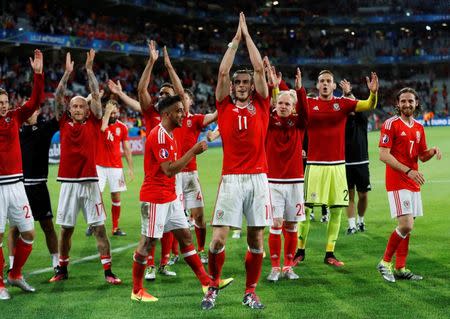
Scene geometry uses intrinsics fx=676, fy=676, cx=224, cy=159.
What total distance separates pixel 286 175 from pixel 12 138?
326 cm

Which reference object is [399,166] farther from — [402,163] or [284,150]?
[284,150]

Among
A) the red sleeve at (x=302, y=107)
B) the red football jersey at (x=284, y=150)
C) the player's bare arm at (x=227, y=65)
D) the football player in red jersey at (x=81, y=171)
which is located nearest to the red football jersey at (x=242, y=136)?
the player's bare arm at (x=227, y=65)

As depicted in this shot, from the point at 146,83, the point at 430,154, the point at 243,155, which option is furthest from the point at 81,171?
the point at 430,154

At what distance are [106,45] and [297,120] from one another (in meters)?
37.3

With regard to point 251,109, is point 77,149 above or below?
below

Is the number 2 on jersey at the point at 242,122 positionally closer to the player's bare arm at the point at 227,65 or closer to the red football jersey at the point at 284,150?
the player's bare arm at the point at 227,65

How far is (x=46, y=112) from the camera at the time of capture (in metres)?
33.6

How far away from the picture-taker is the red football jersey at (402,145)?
789 centimetres

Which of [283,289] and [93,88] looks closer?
[283,289]

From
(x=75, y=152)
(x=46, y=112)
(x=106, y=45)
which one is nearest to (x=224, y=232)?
(x=75, y=152)

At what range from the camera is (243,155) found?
22.2 ft

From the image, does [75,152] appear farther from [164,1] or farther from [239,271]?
[164,1]

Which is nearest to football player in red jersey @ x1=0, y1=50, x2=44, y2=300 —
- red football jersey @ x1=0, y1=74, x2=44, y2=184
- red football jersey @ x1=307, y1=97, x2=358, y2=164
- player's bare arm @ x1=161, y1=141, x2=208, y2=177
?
red football jersey @ x1=0, y1=74, x2=44, y2=184

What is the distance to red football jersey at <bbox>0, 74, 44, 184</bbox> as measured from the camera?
754 centimetres
